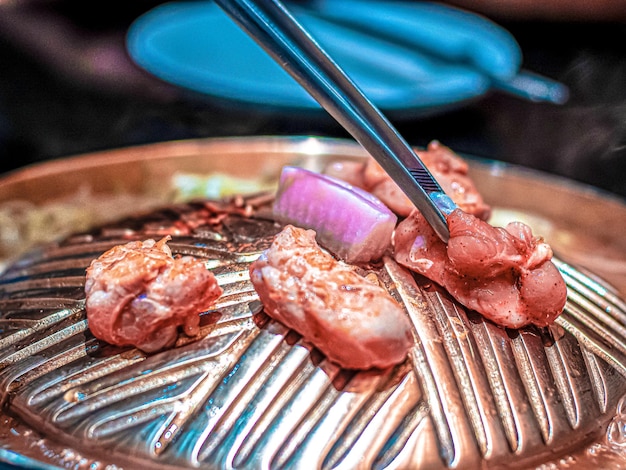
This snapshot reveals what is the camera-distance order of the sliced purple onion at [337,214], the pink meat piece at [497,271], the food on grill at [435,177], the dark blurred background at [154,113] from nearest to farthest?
the pink meat piece at [497,271]
the sliced purple onion at [337,214]
the food on grill at [435,177]
the dark blurred background at [154,113]

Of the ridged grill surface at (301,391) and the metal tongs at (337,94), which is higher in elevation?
the metal tongs at (337,94)

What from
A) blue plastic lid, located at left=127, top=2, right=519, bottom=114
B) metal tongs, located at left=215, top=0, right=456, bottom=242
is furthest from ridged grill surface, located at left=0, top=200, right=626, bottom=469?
blue plastic lid, located at left=127, top=2, right=519, bottom=114

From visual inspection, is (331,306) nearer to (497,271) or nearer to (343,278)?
(343,278)

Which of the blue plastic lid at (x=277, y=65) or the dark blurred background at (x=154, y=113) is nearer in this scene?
the blue plastic lid at (x=277, y=65)

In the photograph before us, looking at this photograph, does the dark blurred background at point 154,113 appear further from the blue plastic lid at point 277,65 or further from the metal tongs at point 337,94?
the metal tongs at point 337,94

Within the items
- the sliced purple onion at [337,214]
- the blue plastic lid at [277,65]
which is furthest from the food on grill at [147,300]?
the blue plastic lid at [277,65]

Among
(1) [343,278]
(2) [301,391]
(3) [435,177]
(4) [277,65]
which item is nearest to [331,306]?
(1) [343,278]
